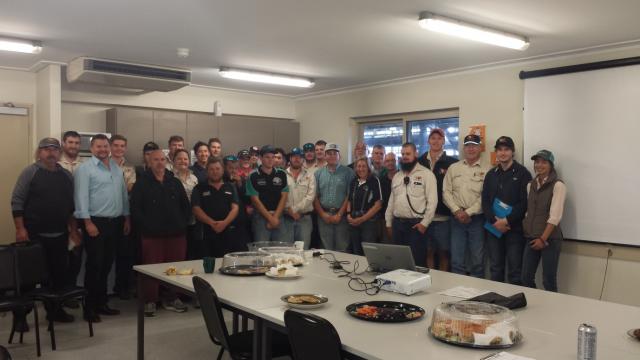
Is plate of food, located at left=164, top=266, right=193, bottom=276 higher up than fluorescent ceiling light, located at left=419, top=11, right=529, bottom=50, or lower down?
lower down

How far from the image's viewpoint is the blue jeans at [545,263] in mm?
5078

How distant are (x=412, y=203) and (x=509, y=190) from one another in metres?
0.96

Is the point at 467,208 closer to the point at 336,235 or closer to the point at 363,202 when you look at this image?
the point at 363,202

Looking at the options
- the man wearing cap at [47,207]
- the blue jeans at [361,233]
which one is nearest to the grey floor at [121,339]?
the man wearing cap at [47,207]

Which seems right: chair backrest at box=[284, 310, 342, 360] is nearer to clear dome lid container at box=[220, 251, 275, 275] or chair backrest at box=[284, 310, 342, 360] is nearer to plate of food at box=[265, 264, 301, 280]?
plate of food at box=[265, 264, 301, 280]

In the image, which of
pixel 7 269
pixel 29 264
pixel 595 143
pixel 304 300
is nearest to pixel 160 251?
pixel 29 264

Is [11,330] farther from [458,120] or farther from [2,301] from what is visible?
[458,120]

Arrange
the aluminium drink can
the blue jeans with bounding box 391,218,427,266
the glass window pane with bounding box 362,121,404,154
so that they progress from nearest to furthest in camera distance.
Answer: the aluminium drink can, the blue jeans with bounding box 391,218,427,266, the glass window pane with bounding box 362,121,404,154

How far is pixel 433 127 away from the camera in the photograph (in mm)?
6992

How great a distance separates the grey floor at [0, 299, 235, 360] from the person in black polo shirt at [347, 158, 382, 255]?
1956mm

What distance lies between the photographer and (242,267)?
3.56 meters

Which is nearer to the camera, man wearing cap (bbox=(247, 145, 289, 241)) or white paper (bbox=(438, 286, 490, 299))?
white paper (bbox=(438, 286, 490, 299))

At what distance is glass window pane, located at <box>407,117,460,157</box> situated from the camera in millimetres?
6672

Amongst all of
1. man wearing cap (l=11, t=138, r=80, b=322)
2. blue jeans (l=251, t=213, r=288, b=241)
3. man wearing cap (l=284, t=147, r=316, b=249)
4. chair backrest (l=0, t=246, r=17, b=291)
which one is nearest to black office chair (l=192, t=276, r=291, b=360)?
chair backrest (l=0, t=246, r=17, b=291)
